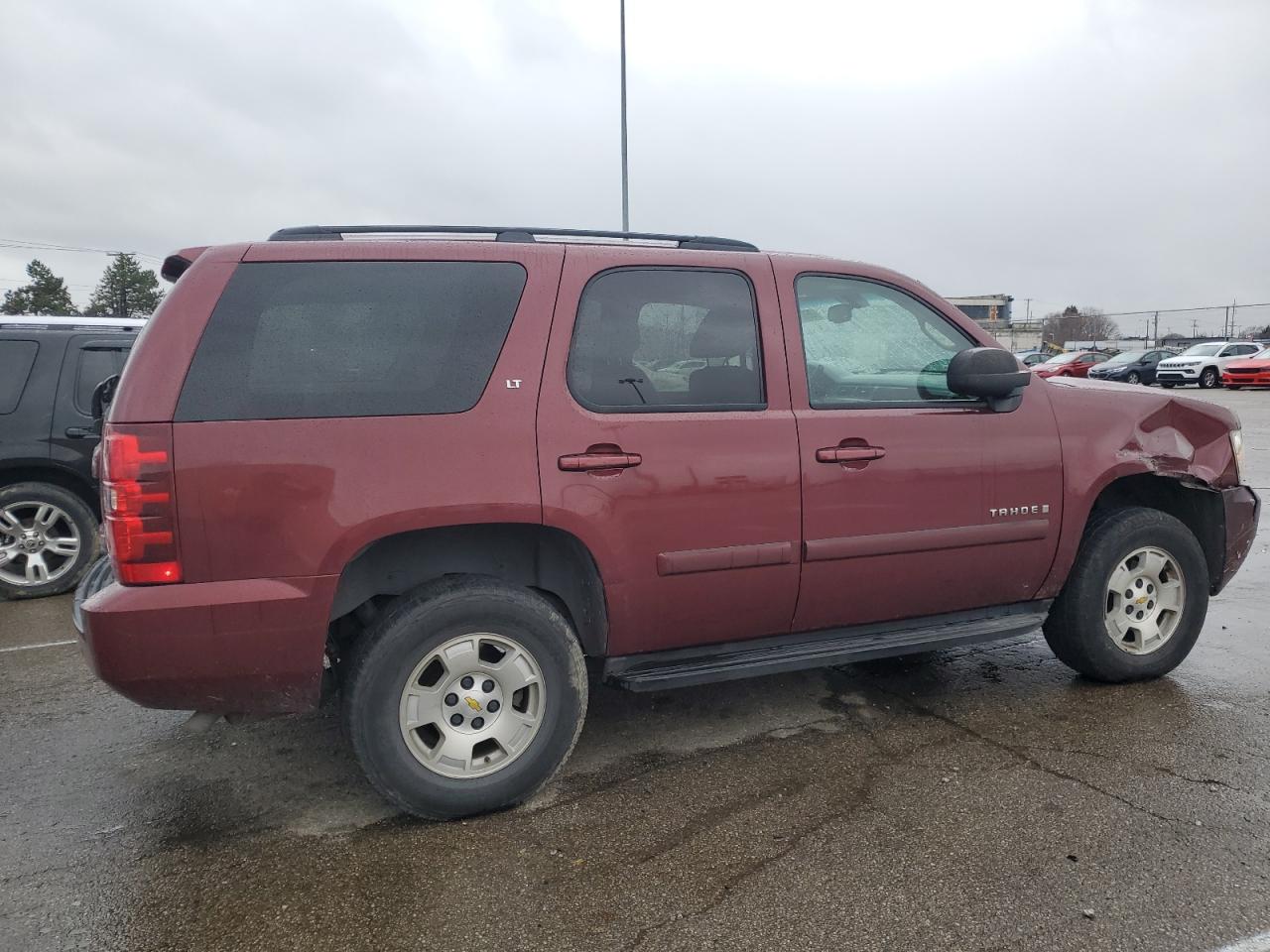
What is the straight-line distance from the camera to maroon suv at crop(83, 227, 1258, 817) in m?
2.73

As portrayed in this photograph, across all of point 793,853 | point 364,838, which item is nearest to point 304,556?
point 364,838

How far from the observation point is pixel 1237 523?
416 centimetres

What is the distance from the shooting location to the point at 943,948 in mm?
2328

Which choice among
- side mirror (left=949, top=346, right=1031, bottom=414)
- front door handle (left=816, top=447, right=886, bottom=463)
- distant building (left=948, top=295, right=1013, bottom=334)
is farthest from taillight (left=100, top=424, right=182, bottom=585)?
distant building (left=948, top=295, right=1013, bottom=334)

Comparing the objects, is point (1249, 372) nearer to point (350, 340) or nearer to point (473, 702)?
point (473, 702)

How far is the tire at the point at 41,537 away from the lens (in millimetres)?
5953

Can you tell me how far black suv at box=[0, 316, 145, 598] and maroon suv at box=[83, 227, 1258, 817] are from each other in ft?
13.0

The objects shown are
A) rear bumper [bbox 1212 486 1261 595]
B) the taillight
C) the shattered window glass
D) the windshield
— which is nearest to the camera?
the taillight

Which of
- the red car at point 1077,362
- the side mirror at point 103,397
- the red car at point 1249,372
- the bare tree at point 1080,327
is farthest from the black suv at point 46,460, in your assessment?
the bare tree at point 1080,327

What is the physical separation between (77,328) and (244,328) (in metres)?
4.49

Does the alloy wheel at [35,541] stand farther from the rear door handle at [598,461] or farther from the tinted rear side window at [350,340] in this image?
the rear door handle at [598,461]

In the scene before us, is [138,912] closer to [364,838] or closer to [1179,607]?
[364,838]

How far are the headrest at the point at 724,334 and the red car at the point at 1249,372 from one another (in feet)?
98.0

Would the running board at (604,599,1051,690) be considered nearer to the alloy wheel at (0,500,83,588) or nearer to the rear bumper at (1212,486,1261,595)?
the rear bumper at (1212,486,1261,595)
